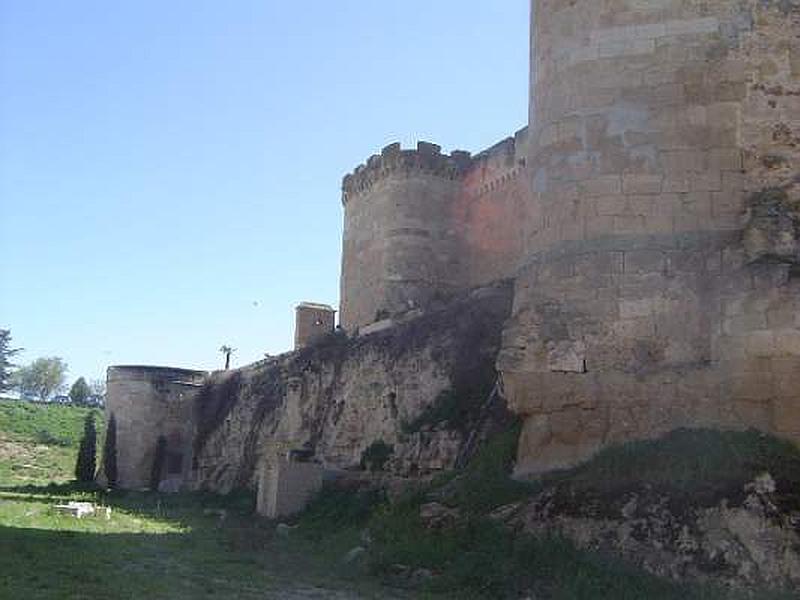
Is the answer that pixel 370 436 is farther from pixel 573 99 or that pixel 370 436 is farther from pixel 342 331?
pixel 573 99

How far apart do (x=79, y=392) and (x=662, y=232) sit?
84275 mm

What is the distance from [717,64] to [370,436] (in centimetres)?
1527

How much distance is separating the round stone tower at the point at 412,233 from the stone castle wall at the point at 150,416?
35.9 feet

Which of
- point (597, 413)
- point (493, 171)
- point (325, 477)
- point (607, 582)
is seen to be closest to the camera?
point (607, 582)

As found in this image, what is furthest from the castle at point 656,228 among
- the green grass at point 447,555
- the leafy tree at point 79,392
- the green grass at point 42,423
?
the leafy tree at point 79,392

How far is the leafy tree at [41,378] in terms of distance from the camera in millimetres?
92875

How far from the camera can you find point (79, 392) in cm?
8619

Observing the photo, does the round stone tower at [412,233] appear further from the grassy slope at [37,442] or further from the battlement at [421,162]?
the grassy slope at [37,442]

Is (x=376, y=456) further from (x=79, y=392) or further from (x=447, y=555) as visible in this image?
(x=79, y=392)

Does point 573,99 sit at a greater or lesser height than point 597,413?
greater

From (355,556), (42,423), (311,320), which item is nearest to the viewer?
(355,556)

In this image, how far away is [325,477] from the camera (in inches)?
758

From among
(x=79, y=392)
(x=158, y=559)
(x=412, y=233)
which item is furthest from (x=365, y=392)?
(x=79, y=392)

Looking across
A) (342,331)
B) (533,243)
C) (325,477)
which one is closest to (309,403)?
(342,331)
